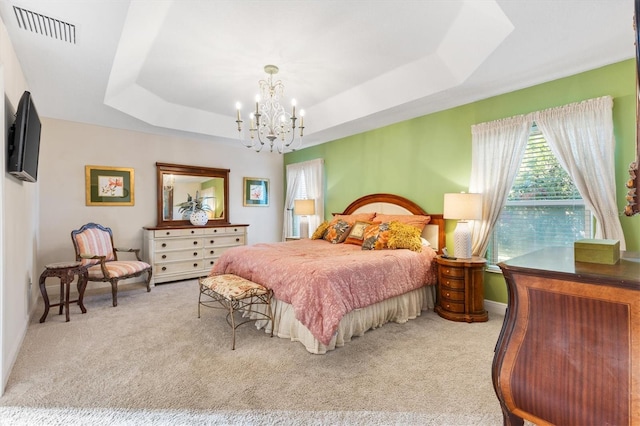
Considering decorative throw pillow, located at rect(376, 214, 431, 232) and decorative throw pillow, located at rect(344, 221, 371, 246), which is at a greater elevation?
decorative throw pillow, located at rect(376, 214, 431, 232)

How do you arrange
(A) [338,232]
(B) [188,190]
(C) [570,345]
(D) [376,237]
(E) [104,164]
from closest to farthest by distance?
(C) [570,345]
(D) [376,237]
(A) [338,232]
(E) [104,164]
(B) [188,190]

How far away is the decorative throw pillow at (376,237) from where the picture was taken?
3.58m

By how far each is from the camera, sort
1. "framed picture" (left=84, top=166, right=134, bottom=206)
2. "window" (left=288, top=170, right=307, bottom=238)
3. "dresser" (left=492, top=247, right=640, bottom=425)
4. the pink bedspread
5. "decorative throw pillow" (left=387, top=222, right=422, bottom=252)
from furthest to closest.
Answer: "window" (left=288, top=170, right=307, bottom=238), "framed picture" (left=84, top=166, right=134, bottom=206), "decorative throw pillow" (left=387, top=222, right=422, bottom=252), the pink bedspread, "dresser" (left=492, top=247, right=640, bottom=425)

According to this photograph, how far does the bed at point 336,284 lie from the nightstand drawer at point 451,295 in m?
Result: 0.19

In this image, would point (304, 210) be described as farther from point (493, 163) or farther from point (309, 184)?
point (493, 163)

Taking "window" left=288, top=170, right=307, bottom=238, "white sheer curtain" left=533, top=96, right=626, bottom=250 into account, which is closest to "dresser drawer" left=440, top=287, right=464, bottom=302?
"white sheer curtain" left=533, top=96, right=626, bottom=250

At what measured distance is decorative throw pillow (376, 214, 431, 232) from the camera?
388cm

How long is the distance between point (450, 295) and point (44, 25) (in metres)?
4.28

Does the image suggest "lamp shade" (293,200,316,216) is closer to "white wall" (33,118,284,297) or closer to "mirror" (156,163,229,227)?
"white wall" (33,118,284,297)

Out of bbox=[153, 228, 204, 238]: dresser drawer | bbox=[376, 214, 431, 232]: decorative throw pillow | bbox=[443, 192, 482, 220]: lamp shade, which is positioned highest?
bbox=[443, 192, 482, 220]: lamp shade

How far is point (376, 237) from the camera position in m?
3.67

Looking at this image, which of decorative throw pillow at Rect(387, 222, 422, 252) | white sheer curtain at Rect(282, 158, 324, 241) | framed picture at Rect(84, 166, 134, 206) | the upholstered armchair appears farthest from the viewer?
white sheer curtain at Rect(282, 158, 324, 241)

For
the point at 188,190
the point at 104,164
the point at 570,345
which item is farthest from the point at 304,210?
the point at 570,345

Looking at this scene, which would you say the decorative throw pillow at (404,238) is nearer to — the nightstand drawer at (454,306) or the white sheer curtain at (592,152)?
the nightstand drawer at (454,306)
